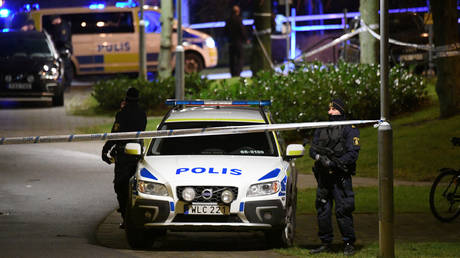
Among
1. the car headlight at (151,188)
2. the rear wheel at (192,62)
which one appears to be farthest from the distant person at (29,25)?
the car headlight at (151,188)

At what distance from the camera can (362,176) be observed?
15.9 m

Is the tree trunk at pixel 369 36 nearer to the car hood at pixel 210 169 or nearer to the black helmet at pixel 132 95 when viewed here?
the black helmet at pixel 132 95

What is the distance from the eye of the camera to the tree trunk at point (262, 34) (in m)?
28.0

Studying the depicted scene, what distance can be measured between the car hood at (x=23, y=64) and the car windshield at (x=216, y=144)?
46.9ft

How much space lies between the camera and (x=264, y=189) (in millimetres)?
10062

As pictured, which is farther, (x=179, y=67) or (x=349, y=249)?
(x=179, y=67)

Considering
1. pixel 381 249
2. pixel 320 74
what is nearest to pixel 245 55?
pixel 320 74

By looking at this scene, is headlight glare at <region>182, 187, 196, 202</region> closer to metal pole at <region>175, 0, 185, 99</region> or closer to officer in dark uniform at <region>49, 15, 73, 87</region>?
metal pole at <region>175, 0, 185, 99</region>

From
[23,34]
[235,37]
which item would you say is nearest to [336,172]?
[23,34]

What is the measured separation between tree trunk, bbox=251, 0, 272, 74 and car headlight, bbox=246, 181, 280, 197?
1757cm

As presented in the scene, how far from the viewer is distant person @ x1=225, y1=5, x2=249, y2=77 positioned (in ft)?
98.7

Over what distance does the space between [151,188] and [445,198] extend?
3.90 m

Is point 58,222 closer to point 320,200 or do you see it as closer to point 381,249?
point 320,200

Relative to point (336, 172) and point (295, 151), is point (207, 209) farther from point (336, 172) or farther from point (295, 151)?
point (336, 172)
